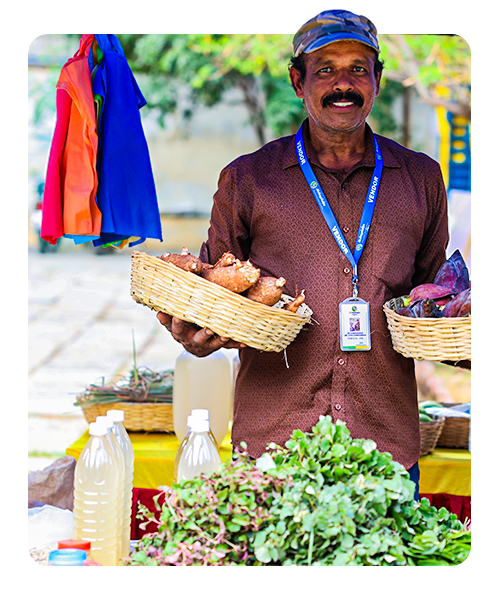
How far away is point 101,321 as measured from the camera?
25.5ft

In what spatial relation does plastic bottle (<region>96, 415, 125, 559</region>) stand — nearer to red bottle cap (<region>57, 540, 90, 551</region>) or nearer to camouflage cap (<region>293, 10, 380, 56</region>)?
red bottle cap (<region>57, 540, 90, 551</region>)

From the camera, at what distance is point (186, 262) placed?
6.05 ft

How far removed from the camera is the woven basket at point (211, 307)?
1748mm

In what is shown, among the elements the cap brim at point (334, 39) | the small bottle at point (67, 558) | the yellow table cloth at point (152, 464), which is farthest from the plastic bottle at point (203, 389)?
the small bottle at point (67, 558)

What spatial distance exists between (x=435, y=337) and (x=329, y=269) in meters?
0.51

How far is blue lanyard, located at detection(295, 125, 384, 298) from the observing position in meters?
2.17

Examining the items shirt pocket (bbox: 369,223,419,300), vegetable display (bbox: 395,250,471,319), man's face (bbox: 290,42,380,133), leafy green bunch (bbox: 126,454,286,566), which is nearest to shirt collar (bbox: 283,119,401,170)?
man's face (bbox: 290,42,380,133)

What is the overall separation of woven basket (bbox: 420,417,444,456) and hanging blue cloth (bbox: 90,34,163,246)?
1.58m

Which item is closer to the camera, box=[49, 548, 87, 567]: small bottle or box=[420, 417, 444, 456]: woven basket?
box=[49, 548, 87, 567]: small bottle


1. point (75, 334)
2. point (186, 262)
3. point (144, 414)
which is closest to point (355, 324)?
point (186, 262)

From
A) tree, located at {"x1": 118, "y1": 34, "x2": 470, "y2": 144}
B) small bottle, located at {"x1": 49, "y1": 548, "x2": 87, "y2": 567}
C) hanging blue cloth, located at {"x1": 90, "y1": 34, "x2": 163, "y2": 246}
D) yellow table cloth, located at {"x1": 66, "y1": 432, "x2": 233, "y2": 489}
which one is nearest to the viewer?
small bottle, located at {"x1": 49, "y1": 548, "x2": 87, "y2": 567}

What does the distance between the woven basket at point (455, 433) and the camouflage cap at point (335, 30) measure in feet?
6.17

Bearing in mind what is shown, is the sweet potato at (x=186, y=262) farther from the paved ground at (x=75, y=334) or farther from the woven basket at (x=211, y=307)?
the paved ground at (x=75, y=334)
